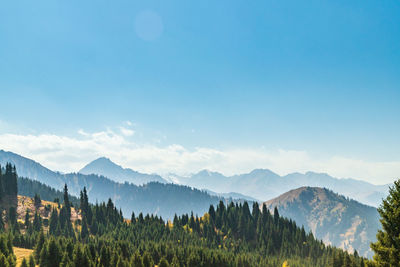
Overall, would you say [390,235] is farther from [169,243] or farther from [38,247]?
[169,243]

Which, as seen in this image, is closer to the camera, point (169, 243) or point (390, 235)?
point (390, 235)

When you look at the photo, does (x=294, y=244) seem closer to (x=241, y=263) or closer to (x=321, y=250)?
(x=321, y=250)

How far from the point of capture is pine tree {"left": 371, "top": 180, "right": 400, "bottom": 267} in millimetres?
26156

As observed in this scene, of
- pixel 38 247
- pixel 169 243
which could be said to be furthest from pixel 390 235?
pixel 169 243

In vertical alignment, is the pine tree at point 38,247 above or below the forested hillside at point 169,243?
above

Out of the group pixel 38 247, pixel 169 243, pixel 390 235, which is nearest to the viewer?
pixel 390 235

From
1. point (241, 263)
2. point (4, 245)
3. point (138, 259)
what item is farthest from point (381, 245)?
point (241, 263)

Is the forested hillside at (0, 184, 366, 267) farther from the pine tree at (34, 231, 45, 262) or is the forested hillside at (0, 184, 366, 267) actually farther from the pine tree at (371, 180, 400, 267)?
the pine tree at (371, 180, 400, 267)

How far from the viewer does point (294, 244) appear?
19125 cm

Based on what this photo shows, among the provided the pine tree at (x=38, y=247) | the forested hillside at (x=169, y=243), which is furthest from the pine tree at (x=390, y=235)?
the pine tree at (x=38, y=247)

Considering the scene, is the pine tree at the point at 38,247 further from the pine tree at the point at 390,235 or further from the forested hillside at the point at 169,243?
the pine tree at the point at 390,235

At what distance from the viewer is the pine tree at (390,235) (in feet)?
85.8

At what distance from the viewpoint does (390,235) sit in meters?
27.0

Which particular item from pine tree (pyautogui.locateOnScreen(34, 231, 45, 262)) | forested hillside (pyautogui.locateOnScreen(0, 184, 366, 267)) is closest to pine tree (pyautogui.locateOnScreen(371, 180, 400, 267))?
forested hillside (pyautogui.locateOnScreen(0, 184, 366, 267))
